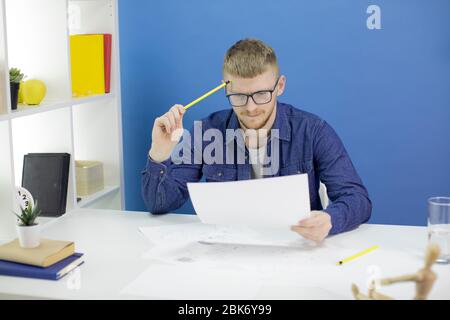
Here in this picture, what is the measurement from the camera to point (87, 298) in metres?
1.39

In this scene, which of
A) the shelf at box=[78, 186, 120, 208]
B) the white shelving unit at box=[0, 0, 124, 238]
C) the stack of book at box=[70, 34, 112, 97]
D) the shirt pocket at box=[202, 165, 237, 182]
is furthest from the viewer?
the stack of book at box=[70, 34, 112, 97]

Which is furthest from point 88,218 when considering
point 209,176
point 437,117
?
point 437,117

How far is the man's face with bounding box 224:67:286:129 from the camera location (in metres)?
1.95

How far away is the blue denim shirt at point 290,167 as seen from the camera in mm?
2020

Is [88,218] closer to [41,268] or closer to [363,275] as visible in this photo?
[41,268]

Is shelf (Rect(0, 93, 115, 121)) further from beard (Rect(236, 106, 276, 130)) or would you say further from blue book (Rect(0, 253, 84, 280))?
beard (Rect(236, 106, 276, 130))

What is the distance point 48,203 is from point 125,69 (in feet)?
2.61

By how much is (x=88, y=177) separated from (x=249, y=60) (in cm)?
90

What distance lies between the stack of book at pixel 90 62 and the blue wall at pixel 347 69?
0.17m

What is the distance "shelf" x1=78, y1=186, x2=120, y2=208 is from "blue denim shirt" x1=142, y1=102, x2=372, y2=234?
428 millimetres

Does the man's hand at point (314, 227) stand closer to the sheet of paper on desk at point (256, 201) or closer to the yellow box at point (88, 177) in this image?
the sheet of paper on desk at point (256, 201)

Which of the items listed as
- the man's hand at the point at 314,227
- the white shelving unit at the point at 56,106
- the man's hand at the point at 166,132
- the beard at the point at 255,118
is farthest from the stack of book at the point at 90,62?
the man's hand at the point at 314,227

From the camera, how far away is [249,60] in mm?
1990

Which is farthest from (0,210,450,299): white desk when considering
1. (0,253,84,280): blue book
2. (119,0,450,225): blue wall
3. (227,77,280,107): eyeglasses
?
(119,0,450,225): blue wall
